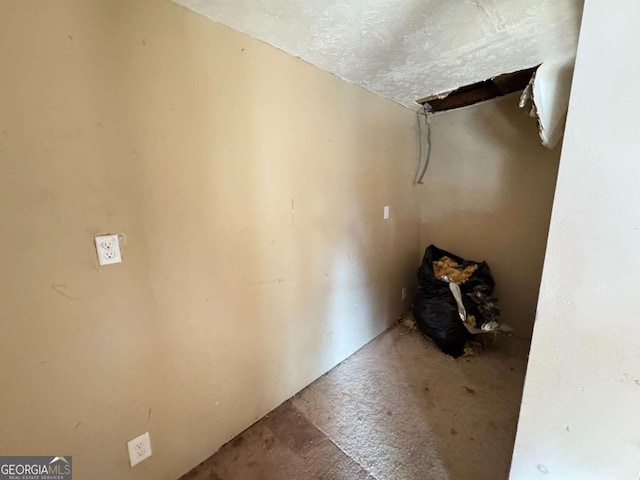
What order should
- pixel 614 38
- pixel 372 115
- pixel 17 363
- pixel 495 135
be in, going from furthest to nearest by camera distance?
pixel 495 135
pixel 372 115
pixel 17 363
pixel 614 38

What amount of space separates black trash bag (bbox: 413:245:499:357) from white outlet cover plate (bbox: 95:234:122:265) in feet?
6.66

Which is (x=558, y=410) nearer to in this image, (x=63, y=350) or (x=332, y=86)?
(x=63, y=350)

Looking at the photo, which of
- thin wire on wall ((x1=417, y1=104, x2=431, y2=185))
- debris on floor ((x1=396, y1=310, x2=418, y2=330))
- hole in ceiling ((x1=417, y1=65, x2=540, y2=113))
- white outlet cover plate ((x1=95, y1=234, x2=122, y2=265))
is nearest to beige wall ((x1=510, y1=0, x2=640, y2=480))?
hole in ceiling ((x1=417, y1=65, x2=540, y2=113))

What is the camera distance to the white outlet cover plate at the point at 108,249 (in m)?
0.94

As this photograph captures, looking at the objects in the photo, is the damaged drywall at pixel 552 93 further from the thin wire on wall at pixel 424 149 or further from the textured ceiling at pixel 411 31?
the thin wire on wall at pixel 424 149

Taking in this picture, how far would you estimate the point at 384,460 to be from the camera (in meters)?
1.31

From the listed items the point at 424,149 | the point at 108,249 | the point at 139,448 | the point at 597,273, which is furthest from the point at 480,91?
the point at 139,448

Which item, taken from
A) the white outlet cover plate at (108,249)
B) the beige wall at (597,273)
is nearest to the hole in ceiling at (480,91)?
the beige wall at (597,273)

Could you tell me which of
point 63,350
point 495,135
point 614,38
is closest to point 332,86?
point 614,38

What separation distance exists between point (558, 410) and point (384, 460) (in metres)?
0.83

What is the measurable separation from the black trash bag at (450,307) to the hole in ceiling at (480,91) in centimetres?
138

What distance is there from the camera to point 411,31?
3.95ft

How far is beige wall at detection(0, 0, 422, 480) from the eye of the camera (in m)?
0.82

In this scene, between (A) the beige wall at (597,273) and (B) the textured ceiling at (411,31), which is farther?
(B) the textured ceiling at (411,31)
